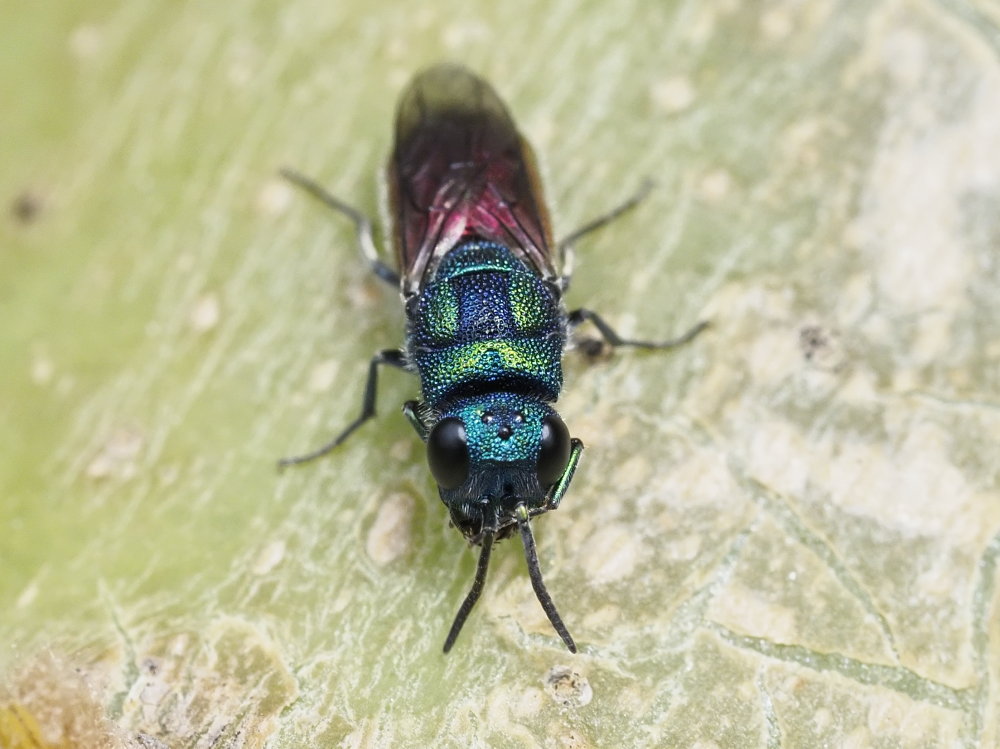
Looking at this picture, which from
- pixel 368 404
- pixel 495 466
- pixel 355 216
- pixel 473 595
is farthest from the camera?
pixel 355 216

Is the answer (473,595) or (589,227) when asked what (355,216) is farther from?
(473,595)

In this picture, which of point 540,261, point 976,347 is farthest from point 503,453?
point 976,347

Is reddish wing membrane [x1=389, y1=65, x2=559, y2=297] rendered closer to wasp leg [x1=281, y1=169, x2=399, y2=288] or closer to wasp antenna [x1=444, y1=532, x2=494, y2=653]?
wasp leg [x1=281, y1=169, x2=399, y2=288]

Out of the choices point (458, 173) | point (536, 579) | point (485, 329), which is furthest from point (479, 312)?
point (536, 579)

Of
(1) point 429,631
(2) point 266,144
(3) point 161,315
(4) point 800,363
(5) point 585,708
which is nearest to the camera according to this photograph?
(5) point 585,708

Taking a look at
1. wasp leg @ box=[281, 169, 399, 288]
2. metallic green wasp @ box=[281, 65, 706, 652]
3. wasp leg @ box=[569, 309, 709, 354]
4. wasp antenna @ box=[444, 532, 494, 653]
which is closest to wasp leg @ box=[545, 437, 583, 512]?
metallic green wasp @ box=[281, 65, 706, 652]

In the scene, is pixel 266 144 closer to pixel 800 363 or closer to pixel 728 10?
pixel 728 10
